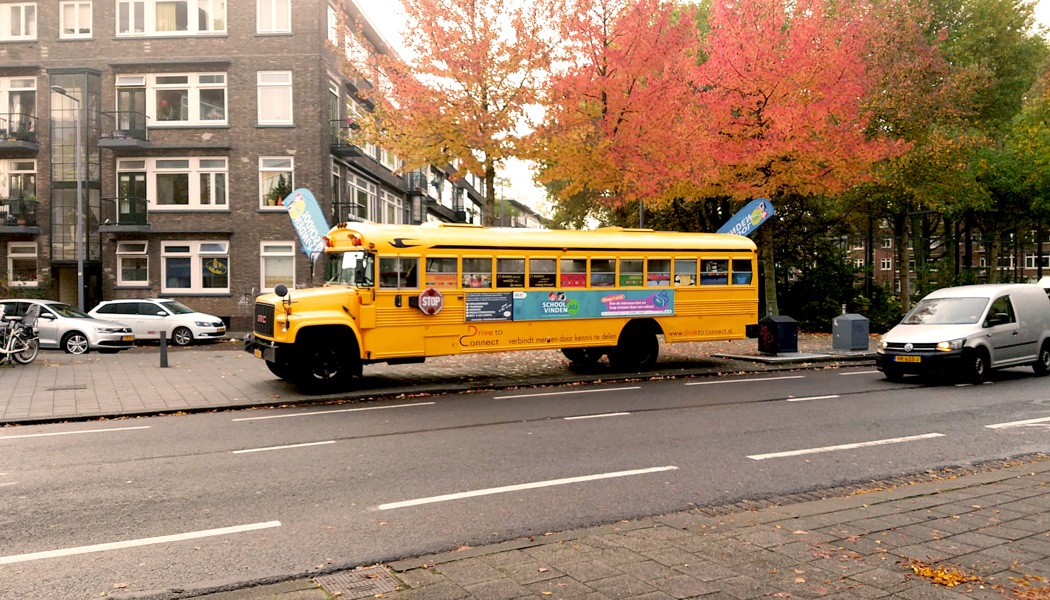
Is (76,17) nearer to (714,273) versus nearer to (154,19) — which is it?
(154,19)

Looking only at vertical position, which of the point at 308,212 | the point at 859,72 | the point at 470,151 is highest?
the point at 859,72

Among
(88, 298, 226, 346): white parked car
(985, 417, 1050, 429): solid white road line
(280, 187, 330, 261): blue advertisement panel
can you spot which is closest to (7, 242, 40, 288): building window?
(88, 298, 226, 346): white parked car

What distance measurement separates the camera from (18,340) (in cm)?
1812

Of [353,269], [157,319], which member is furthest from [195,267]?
[353,269]

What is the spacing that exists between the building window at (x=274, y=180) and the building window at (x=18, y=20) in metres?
11.3

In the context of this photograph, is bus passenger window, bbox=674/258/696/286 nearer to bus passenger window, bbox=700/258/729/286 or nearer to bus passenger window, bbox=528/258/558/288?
bus passenger window, bbox=700/258/729/286

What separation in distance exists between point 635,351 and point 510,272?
11.3ft

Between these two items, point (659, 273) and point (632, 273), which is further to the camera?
point (659, 273)

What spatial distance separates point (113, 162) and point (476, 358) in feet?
68.9

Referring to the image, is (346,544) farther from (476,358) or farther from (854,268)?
(854,268)

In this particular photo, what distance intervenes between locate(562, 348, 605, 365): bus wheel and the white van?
565 centimetres

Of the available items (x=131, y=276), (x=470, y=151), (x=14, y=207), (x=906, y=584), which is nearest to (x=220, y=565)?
(x=906, y=584)

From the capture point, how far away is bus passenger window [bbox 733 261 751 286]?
18266 mm

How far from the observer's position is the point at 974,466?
7988 millimetres
